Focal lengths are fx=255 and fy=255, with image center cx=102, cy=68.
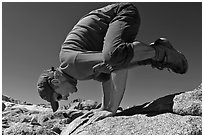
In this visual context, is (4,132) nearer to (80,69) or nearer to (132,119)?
(80,69)

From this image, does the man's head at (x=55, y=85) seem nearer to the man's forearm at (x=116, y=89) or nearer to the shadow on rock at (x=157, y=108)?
the man's forearm at (x=116, y=89)

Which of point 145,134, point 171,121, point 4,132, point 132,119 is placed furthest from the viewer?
point 4,132

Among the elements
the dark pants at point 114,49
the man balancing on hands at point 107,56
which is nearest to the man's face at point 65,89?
the man balancing on hands at point 107,56

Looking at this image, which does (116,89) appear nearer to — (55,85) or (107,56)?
(107,56)

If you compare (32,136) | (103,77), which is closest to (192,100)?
(103,77)

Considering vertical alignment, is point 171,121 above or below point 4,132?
above

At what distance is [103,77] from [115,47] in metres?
0.41

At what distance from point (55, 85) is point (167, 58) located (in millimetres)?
1132

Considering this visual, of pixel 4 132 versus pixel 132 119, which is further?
pixel 4 132

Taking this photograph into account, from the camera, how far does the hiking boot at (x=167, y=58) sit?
2.44 metres

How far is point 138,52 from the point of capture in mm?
2264

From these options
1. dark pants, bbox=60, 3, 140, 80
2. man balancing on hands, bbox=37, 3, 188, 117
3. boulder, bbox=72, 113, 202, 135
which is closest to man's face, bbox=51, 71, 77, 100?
man balancing on hands, bbox=37, 3, 188, 117

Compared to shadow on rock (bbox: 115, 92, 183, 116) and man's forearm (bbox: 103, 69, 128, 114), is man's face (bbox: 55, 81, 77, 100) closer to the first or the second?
man's forearm (bbox: 103, 69, 128, 114)

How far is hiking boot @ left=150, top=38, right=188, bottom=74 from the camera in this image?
2.44 m
